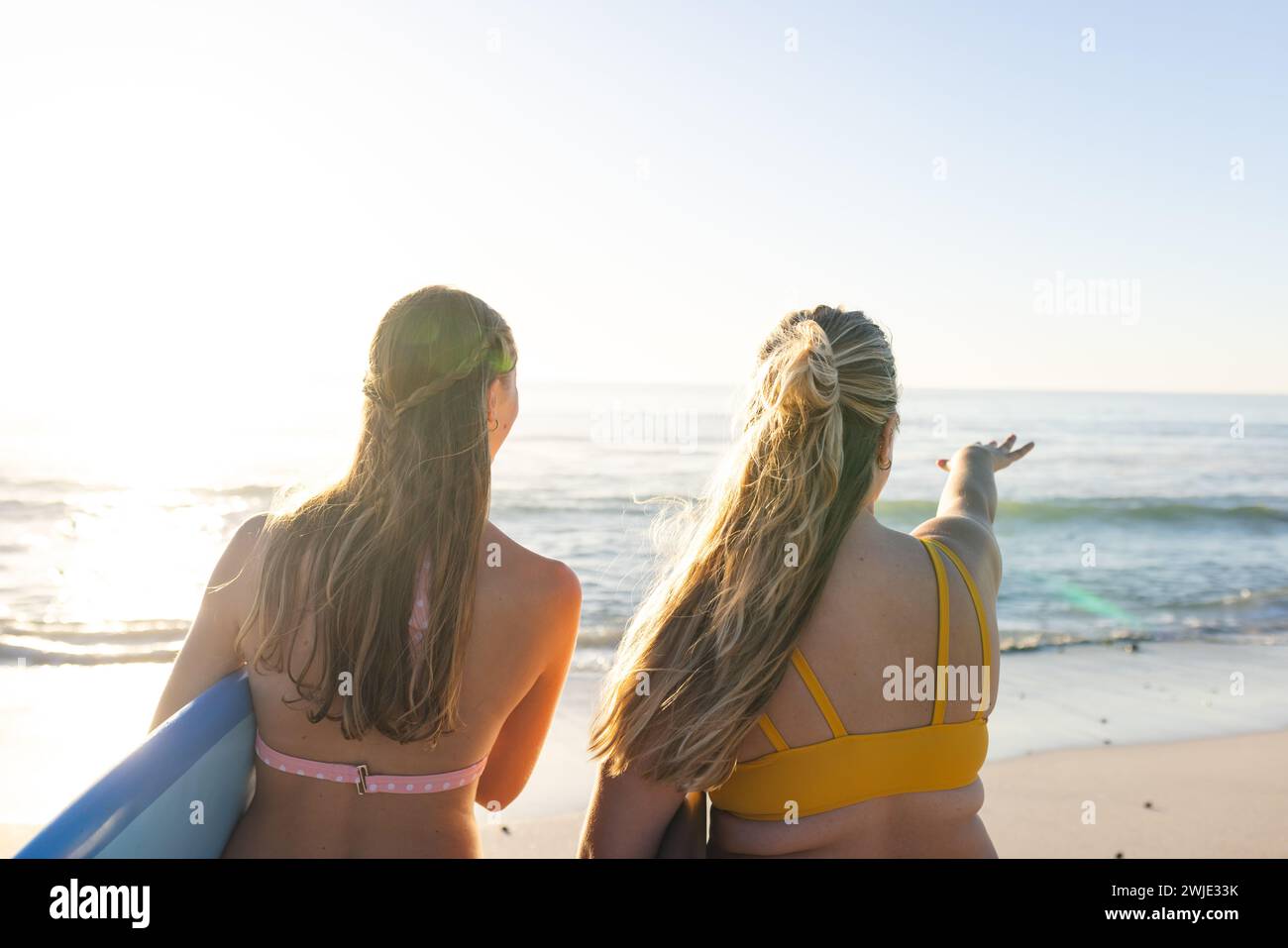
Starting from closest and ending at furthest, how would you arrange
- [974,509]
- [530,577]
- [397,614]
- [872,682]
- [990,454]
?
[872,682] < [397,614] < [530,577] < [974,509] < [990,454]

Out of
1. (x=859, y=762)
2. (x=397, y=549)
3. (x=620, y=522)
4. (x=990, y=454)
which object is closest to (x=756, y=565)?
(x=859, y=762)

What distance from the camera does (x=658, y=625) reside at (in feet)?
6.79

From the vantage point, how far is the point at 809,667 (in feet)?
6.38

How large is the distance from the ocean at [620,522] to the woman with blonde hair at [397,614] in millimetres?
213

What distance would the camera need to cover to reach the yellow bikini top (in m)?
1.95

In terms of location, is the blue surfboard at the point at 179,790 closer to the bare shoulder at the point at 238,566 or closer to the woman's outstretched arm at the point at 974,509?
the bare shoulder at the point at 238,566

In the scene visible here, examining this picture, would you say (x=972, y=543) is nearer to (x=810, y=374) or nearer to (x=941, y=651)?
(x=941, y=651)

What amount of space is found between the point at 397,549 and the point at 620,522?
42.9ft

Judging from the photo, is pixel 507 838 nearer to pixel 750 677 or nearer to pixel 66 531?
pixel 750 677

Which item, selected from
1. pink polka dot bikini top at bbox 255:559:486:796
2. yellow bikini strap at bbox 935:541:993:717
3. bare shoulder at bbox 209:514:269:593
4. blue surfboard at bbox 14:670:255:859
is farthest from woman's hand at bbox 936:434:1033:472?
blue surfboard at bbox 14:670:255:859

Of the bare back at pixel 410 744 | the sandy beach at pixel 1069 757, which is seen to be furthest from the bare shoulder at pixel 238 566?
the sandy beach at pixel 1069 757

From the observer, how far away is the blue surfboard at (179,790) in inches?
80.2
